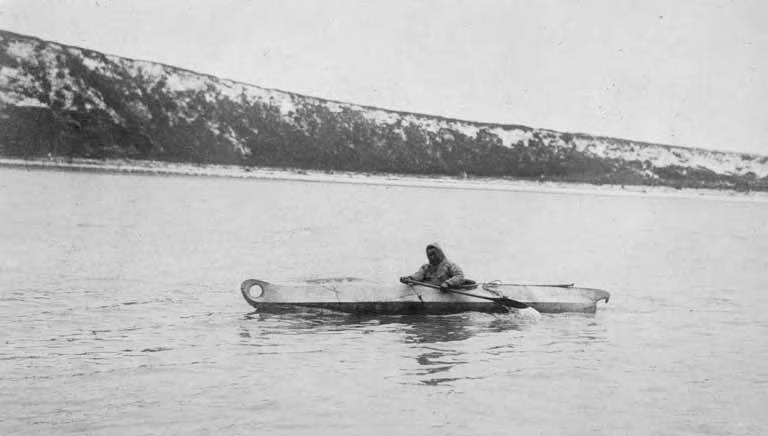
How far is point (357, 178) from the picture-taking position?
10662 centimetres

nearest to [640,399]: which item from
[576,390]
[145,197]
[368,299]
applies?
[576,390]

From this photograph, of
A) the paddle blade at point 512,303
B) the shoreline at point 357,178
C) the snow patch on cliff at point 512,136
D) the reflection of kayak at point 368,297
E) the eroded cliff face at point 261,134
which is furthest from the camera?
the snow patch on cliff at point 512,136

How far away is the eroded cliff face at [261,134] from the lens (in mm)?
90000

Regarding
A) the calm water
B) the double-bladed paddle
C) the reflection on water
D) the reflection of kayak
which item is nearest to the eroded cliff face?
the calm water

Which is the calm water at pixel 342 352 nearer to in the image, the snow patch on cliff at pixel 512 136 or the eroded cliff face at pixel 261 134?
the eroded cliff face at pixel 261 134

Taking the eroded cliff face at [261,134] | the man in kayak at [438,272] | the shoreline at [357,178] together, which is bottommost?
the man in kayak at [438,272]

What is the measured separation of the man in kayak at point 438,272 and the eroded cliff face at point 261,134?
69846mm

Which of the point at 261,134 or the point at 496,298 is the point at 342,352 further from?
the point at 261,134

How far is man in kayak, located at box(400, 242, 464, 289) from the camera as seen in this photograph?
15961 millimetres

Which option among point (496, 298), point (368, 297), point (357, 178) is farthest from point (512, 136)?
point (368, 297)

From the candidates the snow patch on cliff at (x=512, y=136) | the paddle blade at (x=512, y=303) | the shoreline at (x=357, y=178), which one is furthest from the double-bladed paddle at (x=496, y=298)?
the snow patch on cliff at (x=512, y=136)

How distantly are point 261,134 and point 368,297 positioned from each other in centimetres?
9781

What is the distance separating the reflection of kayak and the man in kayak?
261 millimetres

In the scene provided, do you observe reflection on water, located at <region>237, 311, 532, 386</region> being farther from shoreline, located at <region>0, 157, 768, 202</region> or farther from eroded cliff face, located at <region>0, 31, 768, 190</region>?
shoreline, located at <region>0, 157, 768, 202</region>
